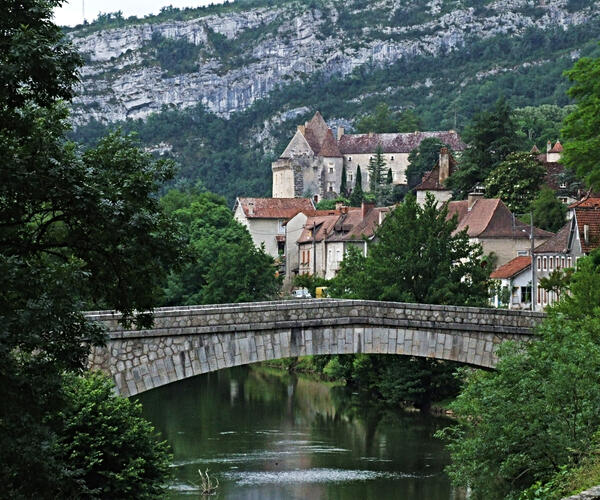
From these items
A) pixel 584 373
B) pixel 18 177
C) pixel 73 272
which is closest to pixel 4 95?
pixel 18 177

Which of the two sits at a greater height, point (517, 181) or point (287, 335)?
point (517, 181)

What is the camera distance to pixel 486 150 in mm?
113188

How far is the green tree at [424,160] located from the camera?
17325cm

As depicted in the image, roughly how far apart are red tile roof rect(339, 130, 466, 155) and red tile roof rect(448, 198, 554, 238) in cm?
9526

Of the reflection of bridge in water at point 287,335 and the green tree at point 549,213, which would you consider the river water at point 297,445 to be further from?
the green tree at point 549,213

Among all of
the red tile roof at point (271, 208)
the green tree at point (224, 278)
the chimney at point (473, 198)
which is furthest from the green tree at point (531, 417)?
the red tile roof at point (271, 208)

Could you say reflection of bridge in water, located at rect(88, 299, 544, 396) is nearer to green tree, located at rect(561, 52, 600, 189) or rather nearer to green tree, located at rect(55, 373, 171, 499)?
green tree, located at rect(55, 373, 171, 499)

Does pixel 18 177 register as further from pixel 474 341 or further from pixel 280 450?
pixel 280 450

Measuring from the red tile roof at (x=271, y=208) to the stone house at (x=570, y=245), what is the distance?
5931 cm

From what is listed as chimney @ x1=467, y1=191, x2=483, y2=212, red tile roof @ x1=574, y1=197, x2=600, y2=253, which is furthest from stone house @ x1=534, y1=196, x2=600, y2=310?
chimney @ x1=467, y1=191, x2=483, y2=212

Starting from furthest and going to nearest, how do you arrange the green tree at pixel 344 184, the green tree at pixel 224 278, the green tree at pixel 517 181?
the green tree at pixel 344 184, the green tree at pixel 517 181, the green tree at pixel 224 278

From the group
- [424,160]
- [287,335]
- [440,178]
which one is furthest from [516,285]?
[424,160]

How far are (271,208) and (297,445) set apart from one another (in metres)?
94.8

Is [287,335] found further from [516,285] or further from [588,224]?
[516,285]
